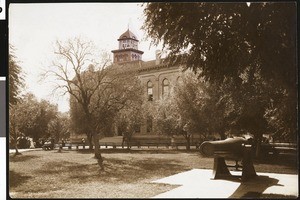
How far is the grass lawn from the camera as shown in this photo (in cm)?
696

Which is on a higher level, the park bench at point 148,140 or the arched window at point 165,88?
the arched window at point 165,88

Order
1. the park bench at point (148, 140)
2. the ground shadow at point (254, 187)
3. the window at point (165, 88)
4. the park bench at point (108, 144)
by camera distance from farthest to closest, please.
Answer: the window at point (165, 88) < the park bench at point (148, 140) < the park bench at point (108, 144) < the ground shadow at point (254, 187)

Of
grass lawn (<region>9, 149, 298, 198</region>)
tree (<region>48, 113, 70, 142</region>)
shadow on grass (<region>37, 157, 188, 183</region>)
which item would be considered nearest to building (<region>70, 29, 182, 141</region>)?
tree (<region>48, 113, 70, 142</region>)

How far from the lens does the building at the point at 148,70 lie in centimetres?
774

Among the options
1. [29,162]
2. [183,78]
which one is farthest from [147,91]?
[29,162]

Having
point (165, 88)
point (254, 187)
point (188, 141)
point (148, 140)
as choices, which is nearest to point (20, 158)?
point (148, 140)

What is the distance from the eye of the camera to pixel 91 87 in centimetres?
788

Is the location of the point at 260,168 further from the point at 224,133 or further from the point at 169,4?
the point at 169,4

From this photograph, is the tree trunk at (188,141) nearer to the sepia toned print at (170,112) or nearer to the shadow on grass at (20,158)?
the sepia toned print at (170,112)

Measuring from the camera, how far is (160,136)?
8.53 m

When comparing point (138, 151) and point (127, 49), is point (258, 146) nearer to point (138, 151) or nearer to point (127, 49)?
point (138, 151)

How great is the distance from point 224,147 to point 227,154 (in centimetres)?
21

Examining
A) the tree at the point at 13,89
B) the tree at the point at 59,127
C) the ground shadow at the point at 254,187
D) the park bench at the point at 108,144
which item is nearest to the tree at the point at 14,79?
the tree at the point at 13,89

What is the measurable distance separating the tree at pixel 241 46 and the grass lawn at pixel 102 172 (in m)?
1.46
